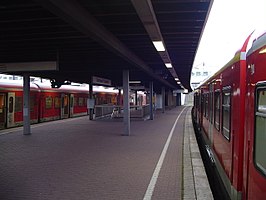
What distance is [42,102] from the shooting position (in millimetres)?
21281

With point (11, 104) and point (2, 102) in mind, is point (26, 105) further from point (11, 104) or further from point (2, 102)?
point (11, 104)

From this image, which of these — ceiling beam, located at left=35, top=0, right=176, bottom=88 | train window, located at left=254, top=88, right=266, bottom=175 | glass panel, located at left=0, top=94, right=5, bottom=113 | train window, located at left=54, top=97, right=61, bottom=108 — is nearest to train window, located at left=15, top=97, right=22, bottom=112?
glass panel, located at left=0, top=94, right=5, bottom=113

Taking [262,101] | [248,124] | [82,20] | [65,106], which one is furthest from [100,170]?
[65,106]

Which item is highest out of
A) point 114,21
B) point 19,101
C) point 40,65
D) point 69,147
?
point 114,21

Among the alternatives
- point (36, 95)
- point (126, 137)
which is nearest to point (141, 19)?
point (126, 137)

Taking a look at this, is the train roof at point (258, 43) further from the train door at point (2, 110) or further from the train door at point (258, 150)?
the train door at point (2, 110)

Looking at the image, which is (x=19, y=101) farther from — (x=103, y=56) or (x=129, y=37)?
(x=129, y=37)

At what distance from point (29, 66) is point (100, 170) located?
6.16m

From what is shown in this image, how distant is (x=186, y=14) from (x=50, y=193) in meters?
5.06

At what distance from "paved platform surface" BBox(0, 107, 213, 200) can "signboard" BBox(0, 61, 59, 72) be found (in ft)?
8.98

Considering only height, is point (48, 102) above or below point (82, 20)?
below

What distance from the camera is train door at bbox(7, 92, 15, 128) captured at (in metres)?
17.1

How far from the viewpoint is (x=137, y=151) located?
1057 centimetres

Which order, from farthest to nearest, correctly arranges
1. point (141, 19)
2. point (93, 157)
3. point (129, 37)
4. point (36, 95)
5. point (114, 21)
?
point (36, 95), point (129, 37), point (93, 157), point (114, 21), point (141, 19)
